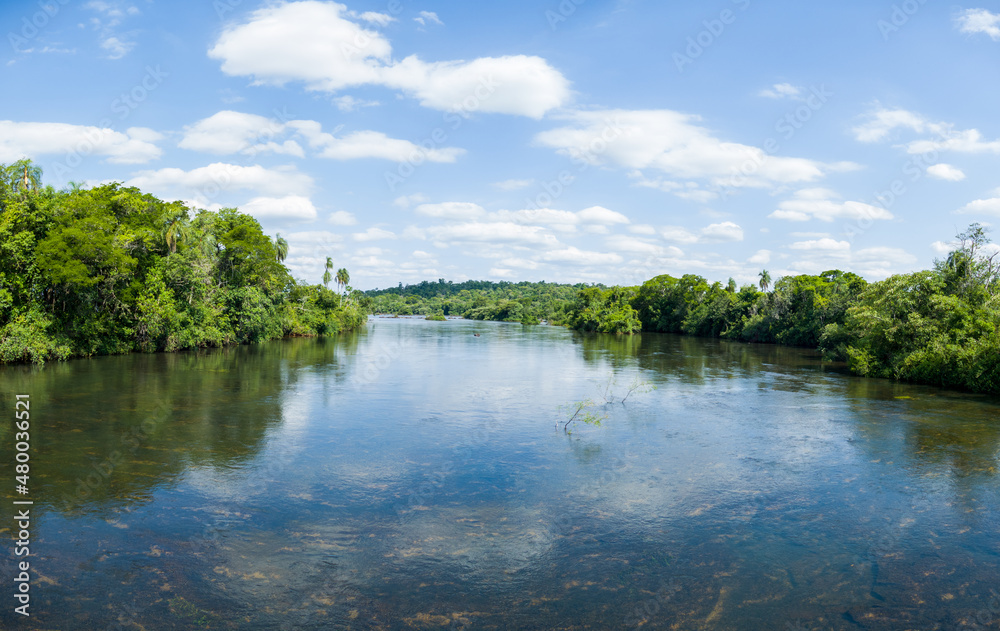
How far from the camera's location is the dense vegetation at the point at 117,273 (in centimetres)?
3356

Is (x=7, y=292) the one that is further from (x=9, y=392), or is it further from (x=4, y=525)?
(x=4, y=525)

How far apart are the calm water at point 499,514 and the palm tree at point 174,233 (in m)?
19.8

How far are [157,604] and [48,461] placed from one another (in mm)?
9424

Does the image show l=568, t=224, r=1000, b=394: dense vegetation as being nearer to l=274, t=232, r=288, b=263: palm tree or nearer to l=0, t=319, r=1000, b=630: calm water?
l=0, t=319, r=1000, b=630: calm water

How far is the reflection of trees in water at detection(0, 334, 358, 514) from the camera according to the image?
13.9m

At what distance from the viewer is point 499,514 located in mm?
12273

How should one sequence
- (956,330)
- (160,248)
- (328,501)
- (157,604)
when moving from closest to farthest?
(157,604), (328,501), (956,330), (160,248)

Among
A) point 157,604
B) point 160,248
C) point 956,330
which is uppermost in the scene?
point 160,248

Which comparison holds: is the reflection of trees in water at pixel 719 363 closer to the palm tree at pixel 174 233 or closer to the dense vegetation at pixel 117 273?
the dense vegetation at pixel 117 273

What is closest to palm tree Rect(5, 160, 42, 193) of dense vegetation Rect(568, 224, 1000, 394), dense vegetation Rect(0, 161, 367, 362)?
dense vegetation Rect(0, 161, 367, 362)

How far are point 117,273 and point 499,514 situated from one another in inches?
1445

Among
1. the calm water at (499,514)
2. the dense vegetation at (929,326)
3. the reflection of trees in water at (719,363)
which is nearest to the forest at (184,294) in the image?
the dense vegetation at (929,326)

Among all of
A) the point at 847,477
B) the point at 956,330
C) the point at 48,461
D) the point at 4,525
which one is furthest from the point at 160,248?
the point at 956,330

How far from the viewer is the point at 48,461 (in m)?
15.1
